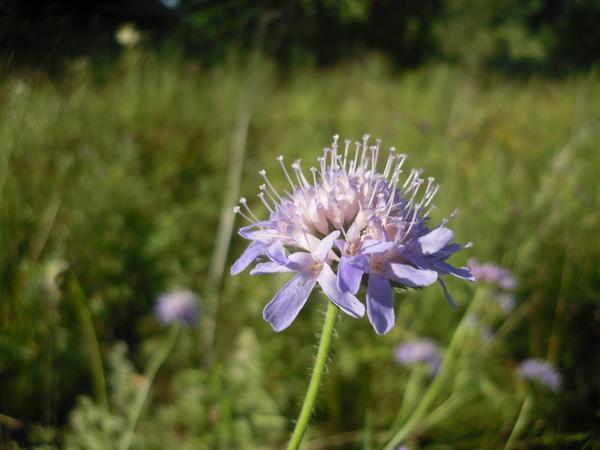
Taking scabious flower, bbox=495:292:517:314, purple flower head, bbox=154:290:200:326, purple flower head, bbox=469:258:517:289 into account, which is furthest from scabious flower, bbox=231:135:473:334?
purple flower head, bbox=154:290:200:326

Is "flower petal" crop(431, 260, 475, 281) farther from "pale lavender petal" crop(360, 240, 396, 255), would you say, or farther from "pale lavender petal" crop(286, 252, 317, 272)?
"pale lavender petal" crop(286, 252, 317, 272)

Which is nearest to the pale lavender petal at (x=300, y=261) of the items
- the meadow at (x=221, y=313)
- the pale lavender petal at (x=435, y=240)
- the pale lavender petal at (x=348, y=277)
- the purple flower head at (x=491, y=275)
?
the pale lavender petal at (x=348, y=277)

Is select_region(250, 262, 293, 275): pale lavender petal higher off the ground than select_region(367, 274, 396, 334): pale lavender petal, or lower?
higher

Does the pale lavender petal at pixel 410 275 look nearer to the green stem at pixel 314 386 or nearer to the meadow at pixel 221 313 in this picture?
Result: the green stem at pixel 314 386

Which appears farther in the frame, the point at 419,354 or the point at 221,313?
the point at 221,313

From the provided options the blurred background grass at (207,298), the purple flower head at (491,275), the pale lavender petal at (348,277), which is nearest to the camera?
the pale lavender petal at (348,277)

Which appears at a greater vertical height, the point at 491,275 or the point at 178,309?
the point at 491,275

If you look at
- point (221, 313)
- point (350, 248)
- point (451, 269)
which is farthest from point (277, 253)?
point (221, 313)

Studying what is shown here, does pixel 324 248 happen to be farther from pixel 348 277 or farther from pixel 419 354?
pixel 419 354
